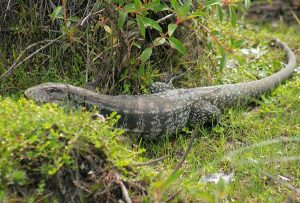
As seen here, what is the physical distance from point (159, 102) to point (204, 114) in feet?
2.06

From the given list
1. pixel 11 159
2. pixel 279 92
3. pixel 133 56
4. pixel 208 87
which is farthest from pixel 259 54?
pixel 11 159

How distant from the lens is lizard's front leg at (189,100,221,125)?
6.24 meters

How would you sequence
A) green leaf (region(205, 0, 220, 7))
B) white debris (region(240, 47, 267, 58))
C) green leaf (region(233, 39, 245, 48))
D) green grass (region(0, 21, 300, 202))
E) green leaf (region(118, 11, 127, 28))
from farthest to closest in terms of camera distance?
white debris (region(240, 47, 267, 58)) → green leaf (region(233, 39, 245, 48)) → green leaf (region(205, 0, 220, 7)) → green leaf (region(118, 11, 127, 28)) → green grass (region(0, 21, 300, 202))

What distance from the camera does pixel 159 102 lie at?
5945 mm

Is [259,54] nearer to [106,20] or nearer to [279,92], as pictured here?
[279,92]

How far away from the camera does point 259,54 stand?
8.42m

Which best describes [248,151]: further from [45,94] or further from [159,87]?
[45,94]

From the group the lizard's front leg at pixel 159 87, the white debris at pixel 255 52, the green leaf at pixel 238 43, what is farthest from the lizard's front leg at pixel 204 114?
the white debris at pixel 255 52

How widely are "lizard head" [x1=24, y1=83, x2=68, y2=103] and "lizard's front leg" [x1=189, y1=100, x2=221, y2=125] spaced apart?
1626 millimetres

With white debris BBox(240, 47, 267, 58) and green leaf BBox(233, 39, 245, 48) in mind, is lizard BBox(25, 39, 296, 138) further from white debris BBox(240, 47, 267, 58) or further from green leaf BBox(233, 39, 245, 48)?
white debris BBox(240, 47, 267, 58)

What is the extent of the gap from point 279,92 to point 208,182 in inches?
99.8

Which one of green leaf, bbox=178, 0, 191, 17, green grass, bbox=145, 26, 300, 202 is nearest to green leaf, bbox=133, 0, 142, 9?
green leaf, bbox=178, 0, 191, 17

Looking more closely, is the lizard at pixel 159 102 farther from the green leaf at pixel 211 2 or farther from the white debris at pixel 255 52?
the white debris at pixel 255 52

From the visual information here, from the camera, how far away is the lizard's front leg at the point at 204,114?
6.24 m
